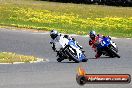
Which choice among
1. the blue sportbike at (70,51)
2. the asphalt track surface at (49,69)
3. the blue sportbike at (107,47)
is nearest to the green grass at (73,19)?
the asphalt track surface at (49,69)

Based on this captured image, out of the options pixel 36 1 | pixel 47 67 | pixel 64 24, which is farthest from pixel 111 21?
pixel 47 67

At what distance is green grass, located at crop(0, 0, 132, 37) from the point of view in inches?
1657

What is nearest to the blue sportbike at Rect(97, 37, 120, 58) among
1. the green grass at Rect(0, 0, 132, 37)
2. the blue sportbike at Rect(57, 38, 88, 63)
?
the blue sportbike at Rect(57, 38, 88, 63)

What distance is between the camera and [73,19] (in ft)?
166

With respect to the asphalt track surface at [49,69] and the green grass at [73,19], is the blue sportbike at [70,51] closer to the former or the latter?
the asphalt track surface at [49,69]

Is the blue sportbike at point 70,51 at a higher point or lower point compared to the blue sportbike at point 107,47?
higher

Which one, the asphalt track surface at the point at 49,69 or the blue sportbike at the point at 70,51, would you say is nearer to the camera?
the asphalt track surface at the point at 49,69

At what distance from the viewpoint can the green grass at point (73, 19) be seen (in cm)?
4209

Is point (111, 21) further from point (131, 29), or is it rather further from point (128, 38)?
point (128, 38)

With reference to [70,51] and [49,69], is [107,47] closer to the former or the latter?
[70,51]

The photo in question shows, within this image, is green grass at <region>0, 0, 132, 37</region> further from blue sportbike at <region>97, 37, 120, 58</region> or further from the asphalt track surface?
blue sportbike at <region>97, 37, 120, 58</region>

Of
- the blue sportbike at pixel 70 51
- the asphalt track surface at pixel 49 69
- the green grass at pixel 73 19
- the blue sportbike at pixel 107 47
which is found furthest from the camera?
the green grass at pixel 73 19

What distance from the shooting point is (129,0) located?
227ft

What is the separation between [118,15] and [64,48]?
37428 mm
